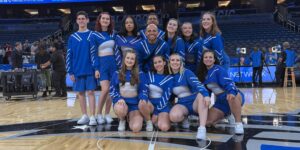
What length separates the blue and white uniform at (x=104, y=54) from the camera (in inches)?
162

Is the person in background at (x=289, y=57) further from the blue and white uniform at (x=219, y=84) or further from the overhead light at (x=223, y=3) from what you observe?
the overhead light at (x=223, y=3)

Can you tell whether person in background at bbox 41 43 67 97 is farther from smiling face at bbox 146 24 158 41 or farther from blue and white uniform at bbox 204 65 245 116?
blue and white uniform at bbox 204 65 245 116

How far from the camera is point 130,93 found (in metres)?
3.77

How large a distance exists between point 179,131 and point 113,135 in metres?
0.65

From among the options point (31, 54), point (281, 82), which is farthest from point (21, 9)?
point (281, 82)

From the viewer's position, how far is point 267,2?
22.2m

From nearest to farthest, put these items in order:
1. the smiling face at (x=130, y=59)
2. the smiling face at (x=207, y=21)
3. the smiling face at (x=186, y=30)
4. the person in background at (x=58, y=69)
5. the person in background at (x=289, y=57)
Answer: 1. the smiling face at (x=130, y=59)
2. the smiling face at (x=207, y=21)
3. the smiling face at (x=186, y=30)
4. the person in background at (x=58, y=69)
5. the person in background at (x=289, y=57)

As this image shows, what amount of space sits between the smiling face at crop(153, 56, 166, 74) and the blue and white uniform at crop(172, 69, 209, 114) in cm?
15

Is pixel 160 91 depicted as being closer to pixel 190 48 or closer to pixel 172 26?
pixel 190 48

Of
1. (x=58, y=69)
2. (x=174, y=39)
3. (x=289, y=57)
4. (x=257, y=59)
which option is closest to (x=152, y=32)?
(x=174, y=39)

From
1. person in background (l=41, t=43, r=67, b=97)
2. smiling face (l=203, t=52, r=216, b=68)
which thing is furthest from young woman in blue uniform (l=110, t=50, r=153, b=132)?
person in background (l=41, t=43, r=67, b=97)

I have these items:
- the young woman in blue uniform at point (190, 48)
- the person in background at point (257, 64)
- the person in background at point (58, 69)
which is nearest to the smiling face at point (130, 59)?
the young woman in blue uniform at point (190, 48)

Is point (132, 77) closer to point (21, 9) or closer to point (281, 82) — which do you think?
point (281, 82)

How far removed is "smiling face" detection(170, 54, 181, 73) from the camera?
365 centimetres
